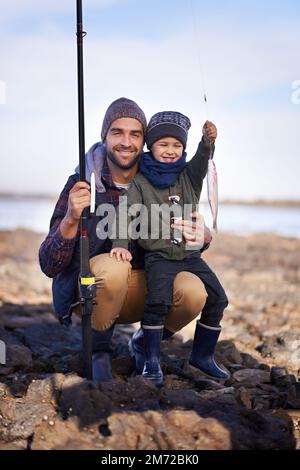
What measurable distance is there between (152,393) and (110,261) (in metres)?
1.00

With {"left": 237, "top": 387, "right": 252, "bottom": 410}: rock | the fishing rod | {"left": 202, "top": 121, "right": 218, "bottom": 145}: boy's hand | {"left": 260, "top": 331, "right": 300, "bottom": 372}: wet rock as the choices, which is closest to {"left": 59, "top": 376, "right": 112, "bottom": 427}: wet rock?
the fishing rod

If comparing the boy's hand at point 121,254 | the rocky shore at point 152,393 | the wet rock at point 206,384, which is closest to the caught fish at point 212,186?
the boy's hand at point 121,254

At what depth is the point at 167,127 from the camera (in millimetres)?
4609

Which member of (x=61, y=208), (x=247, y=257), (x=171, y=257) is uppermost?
(x=61, y=208)

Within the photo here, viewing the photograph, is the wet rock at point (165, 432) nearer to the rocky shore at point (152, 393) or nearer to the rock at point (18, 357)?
the rocky shore at point (152, 393)

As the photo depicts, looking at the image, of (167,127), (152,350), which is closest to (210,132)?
(167,127)

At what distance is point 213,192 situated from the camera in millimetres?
4414

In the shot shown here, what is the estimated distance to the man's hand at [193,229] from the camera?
4.63 metres

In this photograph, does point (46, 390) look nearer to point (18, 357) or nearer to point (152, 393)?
point (152, 393)

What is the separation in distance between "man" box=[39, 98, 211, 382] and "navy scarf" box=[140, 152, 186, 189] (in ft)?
0.70

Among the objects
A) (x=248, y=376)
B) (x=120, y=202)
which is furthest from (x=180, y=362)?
(x=120, y=202)
